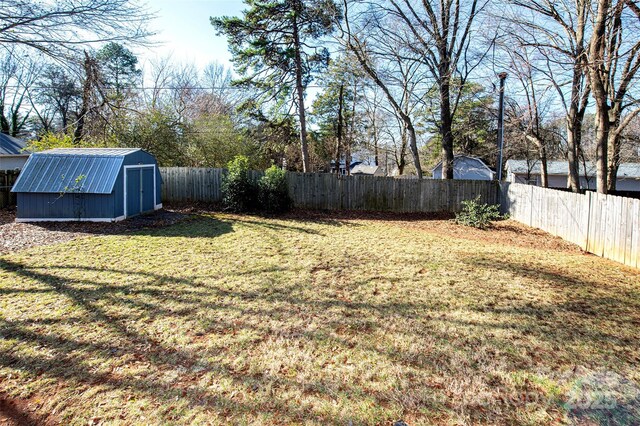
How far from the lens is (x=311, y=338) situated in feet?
11.2

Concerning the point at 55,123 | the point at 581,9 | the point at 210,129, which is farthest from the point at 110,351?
the point at 55,123

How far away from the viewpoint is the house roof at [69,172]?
927cm

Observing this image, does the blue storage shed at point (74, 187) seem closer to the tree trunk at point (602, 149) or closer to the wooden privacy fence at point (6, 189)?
the wooden privacy fence at point (6, 189)

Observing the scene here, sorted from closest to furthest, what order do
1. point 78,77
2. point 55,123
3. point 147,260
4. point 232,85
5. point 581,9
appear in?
1. point 147,260
2. point 78,77
3. point 581,9
4. point 232,85
5. point 55,123

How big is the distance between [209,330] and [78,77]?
5.99 m

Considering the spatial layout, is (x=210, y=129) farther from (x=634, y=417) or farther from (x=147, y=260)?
(x=634, y=417)

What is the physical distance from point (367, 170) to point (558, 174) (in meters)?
20.0

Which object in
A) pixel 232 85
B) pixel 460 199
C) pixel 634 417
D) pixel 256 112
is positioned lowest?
pixel 634 417

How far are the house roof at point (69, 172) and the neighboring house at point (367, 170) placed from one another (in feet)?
96.0

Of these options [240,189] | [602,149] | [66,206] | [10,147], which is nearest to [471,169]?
[602,149]

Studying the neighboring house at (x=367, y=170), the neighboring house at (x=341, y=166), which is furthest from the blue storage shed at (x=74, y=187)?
the neighboring house at (x=367, y=170)

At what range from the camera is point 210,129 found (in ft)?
57.6

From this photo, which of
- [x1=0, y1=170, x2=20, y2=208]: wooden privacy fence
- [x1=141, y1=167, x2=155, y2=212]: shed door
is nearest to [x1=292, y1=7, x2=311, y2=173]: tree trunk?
[x1=141, y1=167, x2=155, y2=212]: shed door

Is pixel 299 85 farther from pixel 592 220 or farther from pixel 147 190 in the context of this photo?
pixel 592 220
